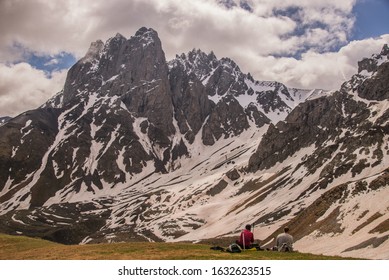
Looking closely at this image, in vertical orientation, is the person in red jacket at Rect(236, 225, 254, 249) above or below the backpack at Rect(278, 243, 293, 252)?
above

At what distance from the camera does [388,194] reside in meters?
81.4

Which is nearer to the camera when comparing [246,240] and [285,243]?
[246,240]

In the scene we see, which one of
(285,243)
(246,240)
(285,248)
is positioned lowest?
(285,248)

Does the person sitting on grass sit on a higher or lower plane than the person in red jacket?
lower

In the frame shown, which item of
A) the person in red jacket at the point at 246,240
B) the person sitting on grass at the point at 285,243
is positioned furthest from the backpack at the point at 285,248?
the person in red jacket at the point at 246,240

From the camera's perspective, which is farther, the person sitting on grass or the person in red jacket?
the person sitting on grass

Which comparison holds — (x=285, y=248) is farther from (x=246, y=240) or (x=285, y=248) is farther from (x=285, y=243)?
(x=246, y=240)

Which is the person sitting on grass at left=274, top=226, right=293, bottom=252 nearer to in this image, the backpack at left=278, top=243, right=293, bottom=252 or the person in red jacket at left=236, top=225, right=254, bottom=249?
the backpack at left=278, top=243, right=293, bottom=252

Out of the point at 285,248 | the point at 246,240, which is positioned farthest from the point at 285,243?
the point at 246,240

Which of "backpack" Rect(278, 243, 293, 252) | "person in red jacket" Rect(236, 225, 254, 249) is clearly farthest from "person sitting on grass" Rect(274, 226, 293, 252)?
"person in red jacket" Rect(236, 225, 254, 249)

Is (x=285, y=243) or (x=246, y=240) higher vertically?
(x=246, y=240)
